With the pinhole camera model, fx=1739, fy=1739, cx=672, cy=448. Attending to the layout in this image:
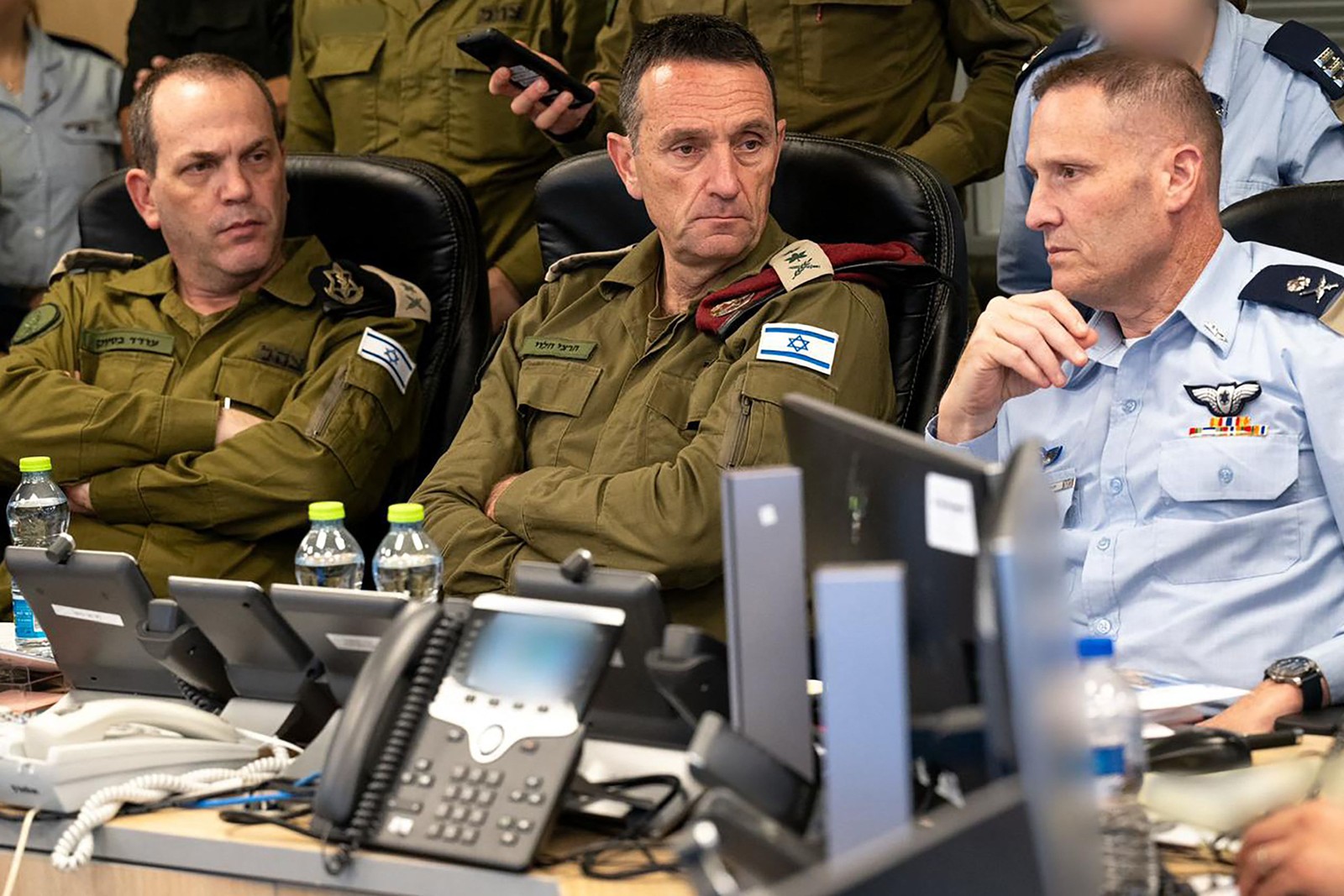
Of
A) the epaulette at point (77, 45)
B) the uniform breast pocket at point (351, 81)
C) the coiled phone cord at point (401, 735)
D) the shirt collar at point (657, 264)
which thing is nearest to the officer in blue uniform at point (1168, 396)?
the shirt collar at point (657, 264)

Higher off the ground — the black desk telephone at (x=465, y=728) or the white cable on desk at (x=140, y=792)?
the black desk telephone at (x=465, y=728)

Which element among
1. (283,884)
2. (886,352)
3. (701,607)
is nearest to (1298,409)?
(886,352)

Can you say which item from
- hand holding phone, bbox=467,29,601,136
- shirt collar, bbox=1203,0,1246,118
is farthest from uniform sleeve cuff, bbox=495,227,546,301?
shirt collar, bbox=1203,0,1246,118

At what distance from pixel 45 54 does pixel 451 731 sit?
3236mm

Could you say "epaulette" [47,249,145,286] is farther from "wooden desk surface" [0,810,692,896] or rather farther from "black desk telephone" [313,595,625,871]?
"black desk telephone" [313,595,625,871]

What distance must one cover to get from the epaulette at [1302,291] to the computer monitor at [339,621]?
1.17m

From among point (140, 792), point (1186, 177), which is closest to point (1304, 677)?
point (1186, 177)

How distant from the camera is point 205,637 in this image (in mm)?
1809

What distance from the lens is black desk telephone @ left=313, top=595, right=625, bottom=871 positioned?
1.49m

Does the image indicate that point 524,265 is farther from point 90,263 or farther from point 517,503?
point 517,503

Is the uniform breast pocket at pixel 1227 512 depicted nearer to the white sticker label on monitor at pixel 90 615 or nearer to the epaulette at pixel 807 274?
the epaulette at pixel 807 274

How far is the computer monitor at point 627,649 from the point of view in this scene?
4.95 ft

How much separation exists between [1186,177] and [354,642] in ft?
4.09

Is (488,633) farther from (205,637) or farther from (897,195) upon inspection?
(897,195)
